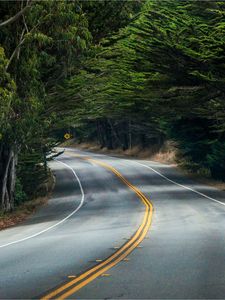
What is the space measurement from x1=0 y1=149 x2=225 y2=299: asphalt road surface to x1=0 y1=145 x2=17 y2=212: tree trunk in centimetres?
197

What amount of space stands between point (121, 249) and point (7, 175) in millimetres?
16819

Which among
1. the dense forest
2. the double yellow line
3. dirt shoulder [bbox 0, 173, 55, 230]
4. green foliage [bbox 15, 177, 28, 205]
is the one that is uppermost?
the dense forest

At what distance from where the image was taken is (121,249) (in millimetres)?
12852

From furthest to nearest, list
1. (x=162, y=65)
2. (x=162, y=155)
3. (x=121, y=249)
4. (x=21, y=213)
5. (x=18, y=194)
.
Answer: (x=162, y=155)
(x=18, y=194)
(x=21, y=213)
(x=162, y=65)
(x=121, y=249)

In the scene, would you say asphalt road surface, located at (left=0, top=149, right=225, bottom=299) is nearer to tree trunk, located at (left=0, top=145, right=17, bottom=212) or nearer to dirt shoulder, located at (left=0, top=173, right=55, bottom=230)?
dirt shoulder, located at (left=0, top=173, right=55, bottom=230)

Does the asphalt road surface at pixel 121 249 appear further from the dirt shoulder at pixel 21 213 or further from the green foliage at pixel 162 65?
the green foliage at pixel 162 65

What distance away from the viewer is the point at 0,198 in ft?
91.8

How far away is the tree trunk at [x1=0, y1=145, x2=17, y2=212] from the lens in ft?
90.3

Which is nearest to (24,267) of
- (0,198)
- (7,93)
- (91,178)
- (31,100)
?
(7,93)

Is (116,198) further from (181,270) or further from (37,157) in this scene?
(181,270)

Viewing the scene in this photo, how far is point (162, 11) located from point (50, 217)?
411 inches

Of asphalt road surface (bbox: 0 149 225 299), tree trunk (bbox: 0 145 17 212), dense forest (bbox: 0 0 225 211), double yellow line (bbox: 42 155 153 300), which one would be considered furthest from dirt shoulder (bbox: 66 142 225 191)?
double yellow line (bbox: 42 155 153 300)

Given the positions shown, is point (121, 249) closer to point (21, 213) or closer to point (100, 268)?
point (100, 268)

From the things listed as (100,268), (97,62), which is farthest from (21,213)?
(100,268)
